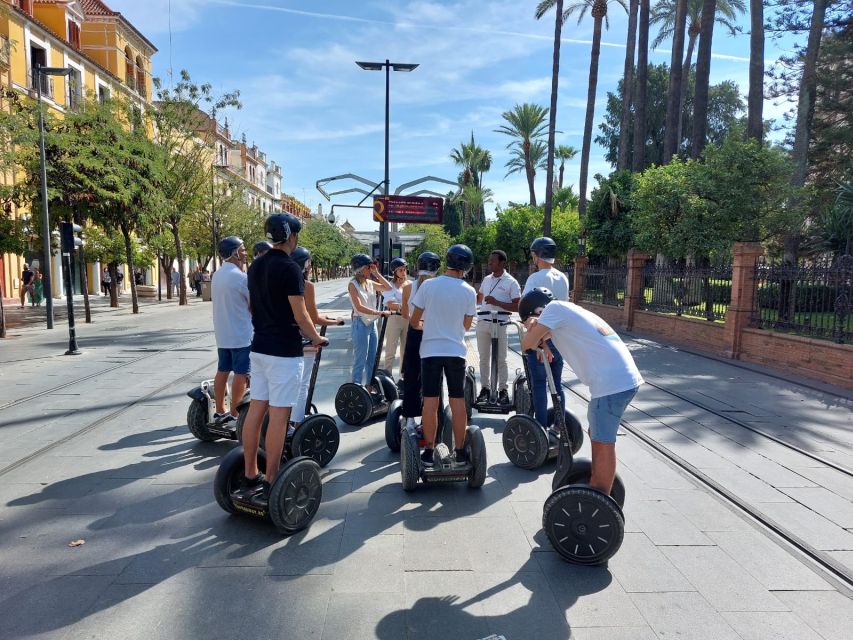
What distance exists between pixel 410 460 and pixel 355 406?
2182 mm

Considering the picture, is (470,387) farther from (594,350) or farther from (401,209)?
(401,209)

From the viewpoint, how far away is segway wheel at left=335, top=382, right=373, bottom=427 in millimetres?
6430

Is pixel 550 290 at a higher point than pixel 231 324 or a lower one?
higher

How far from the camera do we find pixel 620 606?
3.04 meters

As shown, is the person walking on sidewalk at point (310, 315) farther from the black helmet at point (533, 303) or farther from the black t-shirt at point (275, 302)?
the black helmet at point (533, 303)

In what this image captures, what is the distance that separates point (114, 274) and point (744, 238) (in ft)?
73.6

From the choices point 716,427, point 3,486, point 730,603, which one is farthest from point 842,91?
point 3,486

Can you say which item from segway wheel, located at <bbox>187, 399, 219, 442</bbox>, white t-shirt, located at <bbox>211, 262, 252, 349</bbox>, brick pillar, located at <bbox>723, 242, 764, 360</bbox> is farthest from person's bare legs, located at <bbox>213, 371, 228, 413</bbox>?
brick pillar, located at <bbox>723, 242, 764, 360</bbox>

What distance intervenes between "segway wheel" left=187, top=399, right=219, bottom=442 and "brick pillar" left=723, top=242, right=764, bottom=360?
1011 centimetres

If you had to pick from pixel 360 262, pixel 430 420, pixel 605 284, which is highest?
pixel 360 262

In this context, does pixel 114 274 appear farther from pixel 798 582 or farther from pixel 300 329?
pixel 798 582

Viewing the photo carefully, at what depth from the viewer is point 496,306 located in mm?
6426

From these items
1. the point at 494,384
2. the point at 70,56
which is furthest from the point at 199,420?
the point at 70,56

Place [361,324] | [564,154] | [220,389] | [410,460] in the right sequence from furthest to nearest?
1. [564,154]
2. [361,324]
3. [220,389]
4. [410,460]
